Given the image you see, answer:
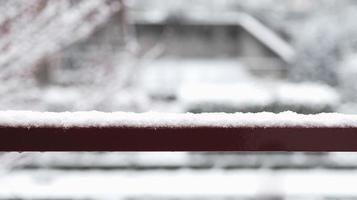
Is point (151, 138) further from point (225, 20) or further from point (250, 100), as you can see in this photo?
point (225, 20)

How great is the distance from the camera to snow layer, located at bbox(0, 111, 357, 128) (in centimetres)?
97

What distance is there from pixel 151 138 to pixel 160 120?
4 cm

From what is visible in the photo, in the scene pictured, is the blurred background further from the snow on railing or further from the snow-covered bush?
the snow on railing

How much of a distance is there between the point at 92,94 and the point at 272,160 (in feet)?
15.5

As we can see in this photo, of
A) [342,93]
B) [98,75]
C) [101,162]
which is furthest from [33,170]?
[342,93]

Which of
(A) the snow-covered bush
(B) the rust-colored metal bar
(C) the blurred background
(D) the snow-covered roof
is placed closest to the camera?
(B) the rust-colored metal bar

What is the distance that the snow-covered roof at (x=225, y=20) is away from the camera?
22.1 metres

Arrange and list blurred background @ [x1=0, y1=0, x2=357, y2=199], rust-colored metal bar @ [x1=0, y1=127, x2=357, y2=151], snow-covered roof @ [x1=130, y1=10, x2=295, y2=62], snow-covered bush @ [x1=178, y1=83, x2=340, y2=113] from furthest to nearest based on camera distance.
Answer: snow-covered roof @ [x1=130, y1=10, x2=295, y2=62] < snow-covered bush @ [x1=178, y1=83, x2=340, y2=113] < blurred background @ [x1=0, y1=0, x2=357, y2=199] < rust-colored metal bar @ [x1=0, y1=127, x2=357, y2=151]

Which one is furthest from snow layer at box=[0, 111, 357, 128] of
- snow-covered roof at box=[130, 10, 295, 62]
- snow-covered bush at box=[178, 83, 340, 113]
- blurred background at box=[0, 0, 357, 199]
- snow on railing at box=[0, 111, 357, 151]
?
snow-covered roof at box=[130, 10, 295, 62]

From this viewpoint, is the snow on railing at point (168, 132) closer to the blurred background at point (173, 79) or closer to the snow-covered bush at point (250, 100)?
the blurred background at point (173, 79)

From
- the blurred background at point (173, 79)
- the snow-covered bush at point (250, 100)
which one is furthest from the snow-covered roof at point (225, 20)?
the snow-covered bush at point (250, 100)

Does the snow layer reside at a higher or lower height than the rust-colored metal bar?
higher

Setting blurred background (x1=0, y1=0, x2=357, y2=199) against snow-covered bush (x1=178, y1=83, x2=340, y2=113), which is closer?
blurred background (x1=0, y1=0, x2=357, y2=199)

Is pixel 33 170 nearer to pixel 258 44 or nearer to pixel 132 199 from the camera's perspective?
pixel 132 199
